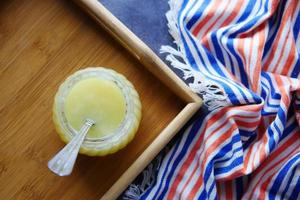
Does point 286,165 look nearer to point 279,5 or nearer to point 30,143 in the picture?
point 279,5

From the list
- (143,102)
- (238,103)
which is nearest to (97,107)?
(143,102)

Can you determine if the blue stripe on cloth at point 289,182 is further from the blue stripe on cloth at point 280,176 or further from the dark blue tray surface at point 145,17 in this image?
the dark blue tray surface at point 145,17

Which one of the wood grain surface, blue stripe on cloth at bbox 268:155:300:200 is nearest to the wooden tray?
the wood grain surface

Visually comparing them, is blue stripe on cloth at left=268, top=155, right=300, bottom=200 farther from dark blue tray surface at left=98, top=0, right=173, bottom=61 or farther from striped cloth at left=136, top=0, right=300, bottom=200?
dark blue tray surface at left=98, top=0, right=173, bottom=61

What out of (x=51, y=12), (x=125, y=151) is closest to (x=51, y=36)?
(x=51, y=12)

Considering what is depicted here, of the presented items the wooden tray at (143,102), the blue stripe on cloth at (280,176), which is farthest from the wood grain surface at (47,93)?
the blue stripe on cloth at (280,176)

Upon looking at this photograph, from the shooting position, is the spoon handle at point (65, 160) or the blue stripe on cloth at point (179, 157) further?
the blue stripe on cloth at point (179, 157)

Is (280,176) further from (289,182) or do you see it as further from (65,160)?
(65,160)
